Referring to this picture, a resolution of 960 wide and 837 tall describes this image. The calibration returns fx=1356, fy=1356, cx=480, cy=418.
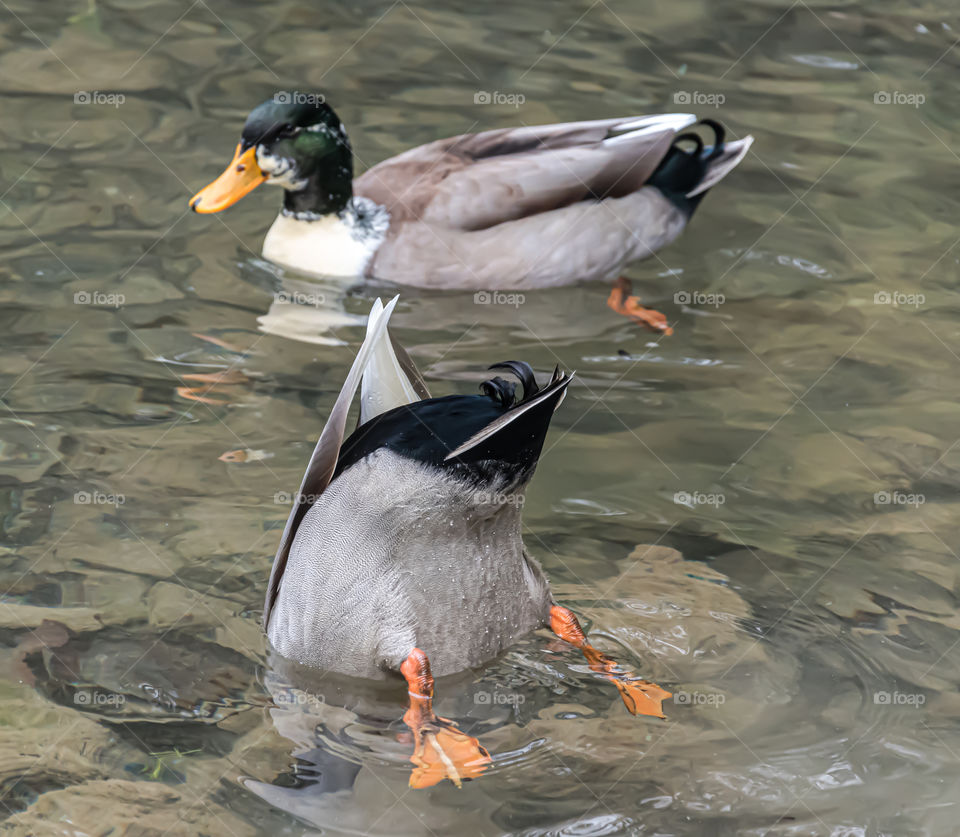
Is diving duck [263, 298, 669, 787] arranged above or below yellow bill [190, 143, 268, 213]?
below

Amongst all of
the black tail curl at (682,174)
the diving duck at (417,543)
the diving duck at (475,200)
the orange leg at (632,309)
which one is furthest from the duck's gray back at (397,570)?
the black tail curl at (682,174)

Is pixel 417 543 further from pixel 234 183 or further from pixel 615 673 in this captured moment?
pixel 234 183

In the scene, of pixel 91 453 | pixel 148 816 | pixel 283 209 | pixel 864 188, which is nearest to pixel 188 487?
pixel 91 453

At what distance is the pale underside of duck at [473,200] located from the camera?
6281 mm

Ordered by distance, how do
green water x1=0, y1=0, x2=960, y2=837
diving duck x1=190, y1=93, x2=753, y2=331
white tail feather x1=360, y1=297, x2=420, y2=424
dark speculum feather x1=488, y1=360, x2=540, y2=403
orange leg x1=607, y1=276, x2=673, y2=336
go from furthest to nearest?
diving duck x1=190, y1=93, x2=753, y2=331
orange leg x1=607, y1=276, x2=673, y2=336
white tail feather x1=360, y1=297, x2=420, y2=424
green water x1=0, y1=0, x2=960, y2=837
dark speculum feather x1=488, y1=360, x2=540, y2=403

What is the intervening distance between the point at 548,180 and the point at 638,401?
1384 mm

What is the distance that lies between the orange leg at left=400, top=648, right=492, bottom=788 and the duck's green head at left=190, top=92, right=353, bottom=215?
3340mm

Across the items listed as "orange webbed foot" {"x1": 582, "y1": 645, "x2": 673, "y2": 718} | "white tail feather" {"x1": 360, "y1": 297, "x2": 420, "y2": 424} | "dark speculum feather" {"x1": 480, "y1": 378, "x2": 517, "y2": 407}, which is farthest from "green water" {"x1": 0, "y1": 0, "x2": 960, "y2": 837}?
"dark speculum feather" {"x1": 480, "y1": 378, "x2": 517, "y2": 407}

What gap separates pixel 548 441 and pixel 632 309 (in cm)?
128

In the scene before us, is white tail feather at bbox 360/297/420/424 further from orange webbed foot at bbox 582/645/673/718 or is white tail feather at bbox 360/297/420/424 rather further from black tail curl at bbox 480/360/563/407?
orange webbed foot at bbox 582/645/673/718

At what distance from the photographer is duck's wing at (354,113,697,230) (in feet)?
20.6

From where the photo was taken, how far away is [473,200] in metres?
6.25

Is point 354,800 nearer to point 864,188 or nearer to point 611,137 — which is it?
point 611,137

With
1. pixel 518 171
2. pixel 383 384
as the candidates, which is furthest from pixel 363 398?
pixel 518 171
